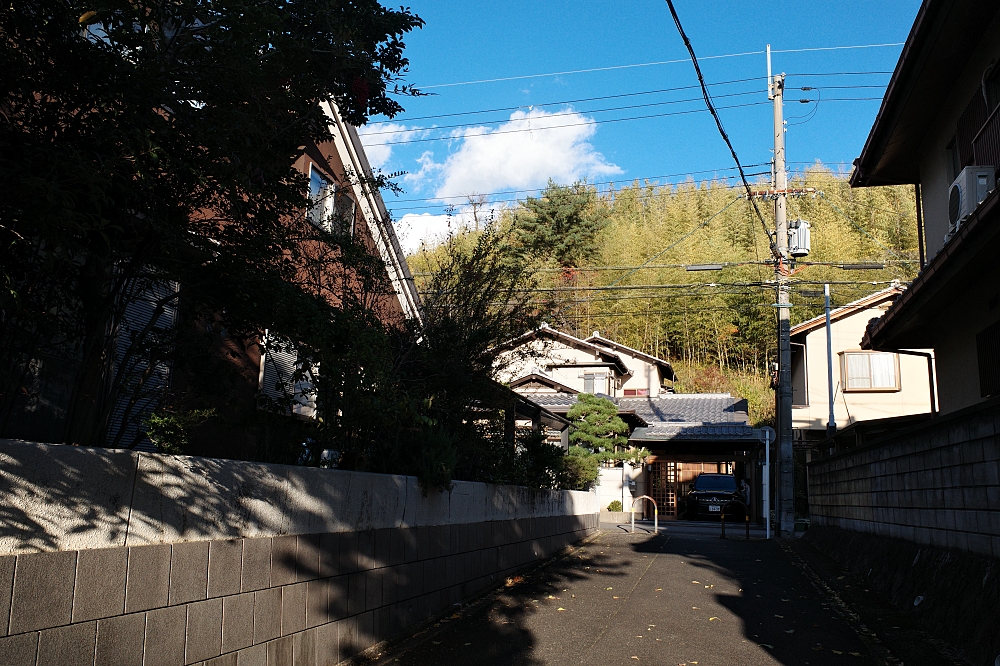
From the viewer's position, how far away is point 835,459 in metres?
14.6

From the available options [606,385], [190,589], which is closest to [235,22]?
[190,589]

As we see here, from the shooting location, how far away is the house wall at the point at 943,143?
1005 cm

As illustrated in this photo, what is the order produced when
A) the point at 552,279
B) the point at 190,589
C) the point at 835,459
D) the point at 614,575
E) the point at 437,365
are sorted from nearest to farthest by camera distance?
1. the point at 190,589
2. the point at 437,365
3. the point at 614,575
4. the point at 835,459
5. the point at 552,279

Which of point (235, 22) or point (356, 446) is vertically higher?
point (235, 22)

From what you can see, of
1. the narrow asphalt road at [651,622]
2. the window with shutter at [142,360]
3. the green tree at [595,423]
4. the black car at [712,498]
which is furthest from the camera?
the black car at [712,498]

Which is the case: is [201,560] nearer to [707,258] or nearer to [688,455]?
[688,455]

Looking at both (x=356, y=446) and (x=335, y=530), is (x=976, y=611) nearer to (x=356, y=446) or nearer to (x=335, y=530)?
(x=335, y=530)

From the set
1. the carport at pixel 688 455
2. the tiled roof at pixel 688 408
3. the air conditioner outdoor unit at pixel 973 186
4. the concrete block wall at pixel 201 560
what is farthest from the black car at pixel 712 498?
the concrete block wall at pixel 201 560

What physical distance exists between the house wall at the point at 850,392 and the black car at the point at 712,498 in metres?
3.78

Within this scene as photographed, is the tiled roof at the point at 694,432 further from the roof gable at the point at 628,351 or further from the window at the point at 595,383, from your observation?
the roof gable at the point at 628,351

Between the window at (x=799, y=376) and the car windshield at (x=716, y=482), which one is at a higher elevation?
the window at (x=799, y=376)

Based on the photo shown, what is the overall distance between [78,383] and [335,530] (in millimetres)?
2069

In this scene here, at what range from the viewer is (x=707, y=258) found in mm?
37875

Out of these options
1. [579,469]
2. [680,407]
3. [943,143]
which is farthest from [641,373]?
[943,143]
